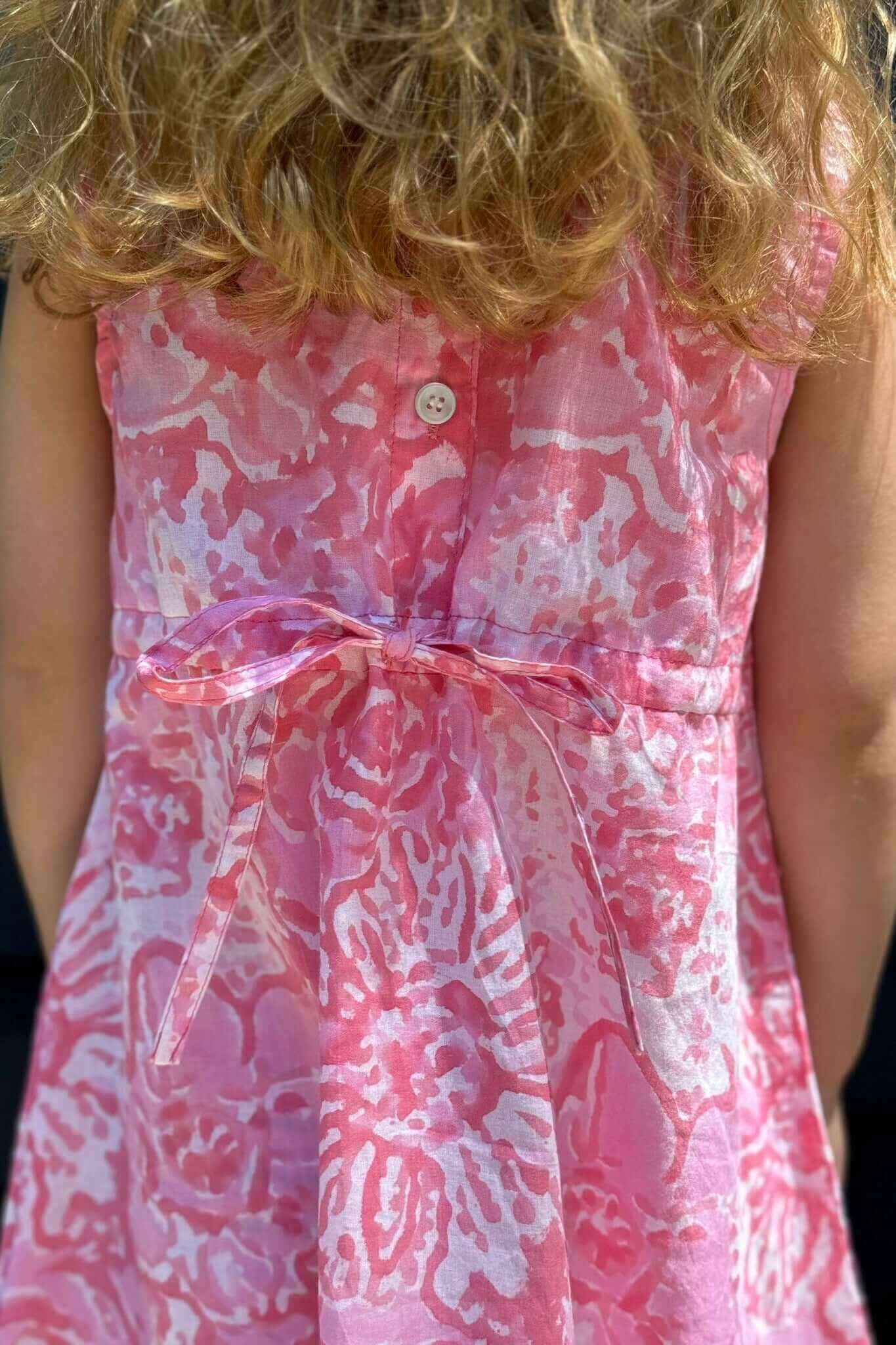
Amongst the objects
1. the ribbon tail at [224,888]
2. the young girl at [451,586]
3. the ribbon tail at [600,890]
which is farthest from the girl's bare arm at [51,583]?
the ribbon tail at [600,890]

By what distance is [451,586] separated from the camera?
757 mm

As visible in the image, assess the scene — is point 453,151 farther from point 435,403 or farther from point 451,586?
point 451,586

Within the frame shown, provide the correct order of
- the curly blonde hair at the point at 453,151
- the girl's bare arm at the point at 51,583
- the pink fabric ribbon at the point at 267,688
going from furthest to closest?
the girl's bare arm at the point at 51,583
the pink fabric ribbon at the point at 267,688
the curly blonde hair at the point at 453,151

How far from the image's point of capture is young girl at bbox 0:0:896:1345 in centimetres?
64

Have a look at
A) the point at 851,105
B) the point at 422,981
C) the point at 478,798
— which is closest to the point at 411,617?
the point at 478,798

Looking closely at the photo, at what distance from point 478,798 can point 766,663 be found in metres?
0.28

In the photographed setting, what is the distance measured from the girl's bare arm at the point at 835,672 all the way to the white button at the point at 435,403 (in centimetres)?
25

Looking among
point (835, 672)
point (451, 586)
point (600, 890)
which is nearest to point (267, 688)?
point (451, 586)

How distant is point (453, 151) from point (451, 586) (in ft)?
0.83

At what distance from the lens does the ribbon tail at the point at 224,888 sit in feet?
2.47

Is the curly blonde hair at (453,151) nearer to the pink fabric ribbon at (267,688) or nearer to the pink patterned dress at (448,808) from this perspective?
the pink patterned dress at (448,808)

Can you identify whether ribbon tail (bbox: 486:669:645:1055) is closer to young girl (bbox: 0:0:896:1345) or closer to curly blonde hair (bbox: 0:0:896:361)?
young girl (bbox: 0:0:896:1345)

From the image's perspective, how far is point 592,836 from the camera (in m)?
0.76

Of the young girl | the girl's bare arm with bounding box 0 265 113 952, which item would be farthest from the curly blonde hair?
the girl's bare arm with bounding box 0 265 113 952
